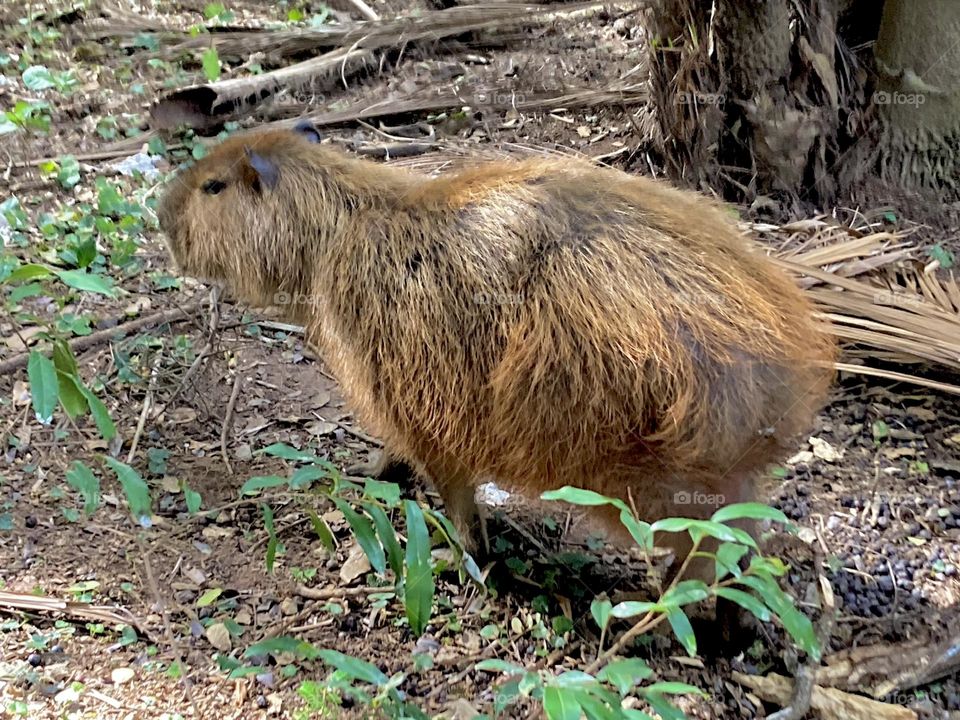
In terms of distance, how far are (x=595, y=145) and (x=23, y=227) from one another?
3.23m

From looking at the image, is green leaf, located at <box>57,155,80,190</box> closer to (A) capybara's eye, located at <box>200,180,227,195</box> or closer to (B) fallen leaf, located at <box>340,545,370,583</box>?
(A) capybara's eye, located at <box>200,180,227,195</box>

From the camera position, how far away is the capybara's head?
10.9 feet

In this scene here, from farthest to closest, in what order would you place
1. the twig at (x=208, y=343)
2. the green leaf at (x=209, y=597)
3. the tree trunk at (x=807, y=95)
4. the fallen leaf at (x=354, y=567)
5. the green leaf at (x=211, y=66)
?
the green leaf at (x=211, y=66), the tree trunk at (x=807, y=95), the twig at (x=208, y=343), the fallen leaf at (x=354, y=567), the green leaf at (x=209, y=597)

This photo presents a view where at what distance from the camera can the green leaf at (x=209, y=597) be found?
10.4 ft

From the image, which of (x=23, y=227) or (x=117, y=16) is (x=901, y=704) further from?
(x=117, y=16)

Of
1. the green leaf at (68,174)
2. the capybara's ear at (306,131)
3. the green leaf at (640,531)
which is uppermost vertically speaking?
the capybara's ear at (306,131)

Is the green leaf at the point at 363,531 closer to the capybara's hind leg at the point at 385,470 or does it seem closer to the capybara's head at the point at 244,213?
the capybara's head at the point at 244,213

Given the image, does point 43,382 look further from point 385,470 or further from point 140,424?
point 385,470

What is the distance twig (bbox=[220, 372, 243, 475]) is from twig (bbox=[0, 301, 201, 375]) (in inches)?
17.3

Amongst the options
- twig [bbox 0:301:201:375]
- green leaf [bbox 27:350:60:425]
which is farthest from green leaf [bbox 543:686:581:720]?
twig [bbox 0:301:201:375]

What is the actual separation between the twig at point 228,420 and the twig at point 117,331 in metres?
0.44

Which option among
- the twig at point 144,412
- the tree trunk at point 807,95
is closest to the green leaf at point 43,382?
the twig at point 144,412

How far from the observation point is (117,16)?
251 inches

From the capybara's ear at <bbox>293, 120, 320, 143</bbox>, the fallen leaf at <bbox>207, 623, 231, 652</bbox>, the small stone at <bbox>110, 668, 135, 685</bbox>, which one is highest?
the capybara's ear at <bbox>293, 120, 320, 143</bbox>
